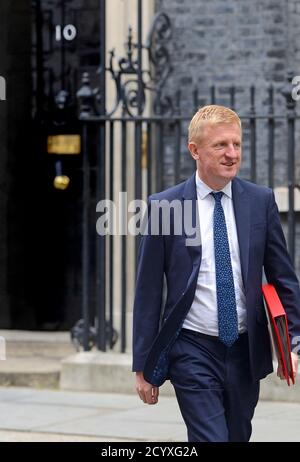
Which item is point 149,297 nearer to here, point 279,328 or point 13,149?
point 279,328

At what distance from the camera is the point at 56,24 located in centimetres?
1185

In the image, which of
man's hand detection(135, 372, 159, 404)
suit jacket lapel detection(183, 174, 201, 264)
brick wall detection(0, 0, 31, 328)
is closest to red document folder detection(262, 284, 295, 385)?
suit jacket lapel detection(183, 174, 201, 264)

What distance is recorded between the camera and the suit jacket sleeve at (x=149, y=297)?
5.42m

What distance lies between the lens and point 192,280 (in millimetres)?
5312

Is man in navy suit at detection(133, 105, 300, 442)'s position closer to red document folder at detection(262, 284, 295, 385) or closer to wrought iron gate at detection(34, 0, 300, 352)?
red document folder at detection(262, 284, 295, 385)

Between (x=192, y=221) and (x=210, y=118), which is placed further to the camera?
(x=192, y=221)

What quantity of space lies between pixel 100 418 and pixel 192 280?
3.81 meters

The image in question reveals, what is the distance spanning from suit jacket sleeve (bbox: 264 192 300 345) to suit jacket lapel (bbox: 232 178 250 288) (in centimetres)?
11

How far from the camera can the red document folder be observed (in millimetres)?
5266

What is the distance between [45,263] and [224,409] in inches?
268

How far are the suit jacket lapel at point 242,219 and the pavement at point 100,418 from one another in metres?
2.80

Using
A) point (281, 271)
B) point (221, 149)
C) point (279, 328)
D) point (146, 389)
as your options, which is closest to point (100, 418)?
point (146, 389)

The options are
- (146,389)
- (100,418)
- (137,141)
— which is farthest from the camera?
(137,141)
